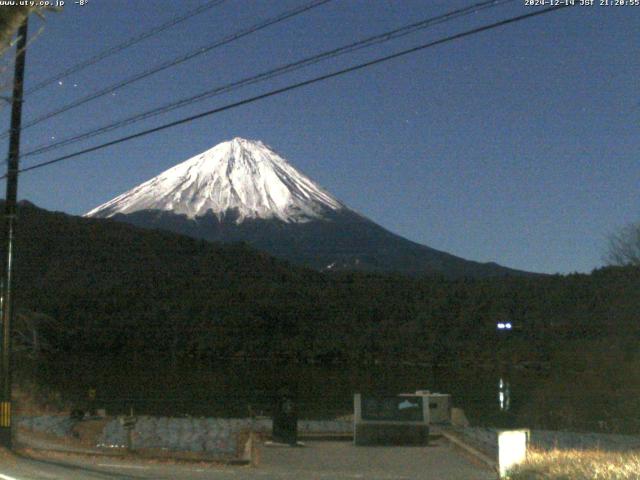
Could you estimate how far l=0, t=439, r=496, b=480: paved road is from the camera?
1266 cm

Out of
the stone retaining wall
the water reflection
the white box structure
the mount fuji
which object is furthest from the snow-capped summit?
the white box structure

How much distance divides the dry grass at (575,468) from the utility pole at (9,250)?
31.0 feet

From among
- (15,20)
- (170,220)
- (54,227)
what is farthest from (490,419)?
(170,220)

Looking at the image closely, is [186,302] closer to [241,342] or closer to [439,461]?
[241,342]

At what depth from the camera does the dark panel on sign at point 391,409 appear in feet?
67.4

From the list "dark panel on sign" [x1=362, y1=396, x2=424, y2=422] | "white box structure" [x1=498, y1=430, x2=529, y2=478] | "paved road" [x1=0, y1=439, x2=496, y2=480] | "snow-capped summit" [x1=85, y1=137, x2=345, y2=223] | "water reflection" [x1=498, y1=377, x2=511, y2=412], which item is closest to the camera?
"white box structure" [x1=498, y1=430, x2=529, y2=478]

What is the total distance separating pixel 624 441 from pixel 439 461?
1050cm

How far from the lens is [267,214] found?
112938 millimetres

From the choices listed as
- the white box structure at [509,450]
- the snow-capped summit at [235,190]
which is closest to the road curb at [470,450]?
the white box structure at [509,450]

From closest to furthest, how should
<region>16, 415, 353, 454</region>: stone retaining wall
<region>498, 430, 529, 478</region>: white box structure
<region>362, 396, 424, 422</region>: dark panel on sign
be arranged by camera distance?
1. <region>498, 430, 529, 478</region>: white box structure
2. <region>362, 396, 424, 422</region>: dark panel on sign
3. <region>16, 415, 353, 454</region>: stone retaining wall

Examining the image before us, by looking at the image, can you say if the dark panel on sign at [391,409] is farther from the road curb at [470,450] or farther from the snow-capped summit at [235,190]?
the snow-capped summit at [235,190]

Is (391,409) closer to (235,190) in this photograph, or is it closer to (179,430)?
(179,430)

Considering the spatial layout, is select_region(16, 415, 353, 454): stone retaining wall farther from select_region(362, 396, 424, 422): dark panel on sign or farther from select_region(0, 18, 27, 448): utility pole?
select_region(0, 18, 27, 448): utility pole

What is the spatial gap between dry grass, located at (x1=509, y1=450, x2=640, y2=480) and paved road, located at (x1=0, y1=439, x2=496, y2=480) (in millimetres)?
2558
